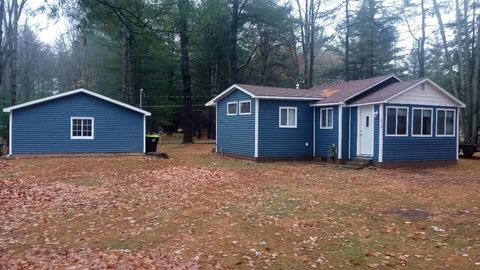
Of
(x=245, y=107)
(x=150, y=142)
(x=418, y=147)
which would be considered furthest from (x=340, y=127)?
(x=150, y=142)

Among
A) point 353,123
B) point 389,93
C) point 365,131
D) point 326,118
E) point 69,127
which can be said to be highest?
point 389,93

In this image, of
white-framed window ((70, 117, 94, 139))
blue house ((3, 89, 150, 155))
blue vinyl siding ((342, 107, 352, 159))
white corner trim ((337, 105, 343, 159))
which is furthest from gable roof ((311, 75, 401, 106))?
white-framed window ((70, 117, 94, 139))

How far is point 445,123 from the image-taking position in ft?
61.5

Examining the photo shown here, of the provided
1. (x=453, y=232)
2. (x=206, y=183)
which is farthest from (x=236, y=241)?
(x=206, y=183)

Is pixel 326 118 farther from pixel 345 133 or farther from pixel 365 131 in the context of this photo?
pixel 365 131

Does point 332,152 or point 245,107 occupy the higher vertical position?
point 245,107

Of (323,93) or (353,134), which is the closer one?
(353,134)

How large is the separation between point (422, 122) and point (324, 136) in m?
4.40

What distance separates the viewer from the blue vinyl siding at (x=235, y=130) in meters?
19.5

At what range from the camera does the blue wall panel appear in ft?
62.2

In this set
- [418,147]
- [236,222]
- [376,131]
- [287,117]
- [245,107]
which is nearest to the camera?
[236,222]

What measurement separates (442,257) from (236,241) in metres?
2.97

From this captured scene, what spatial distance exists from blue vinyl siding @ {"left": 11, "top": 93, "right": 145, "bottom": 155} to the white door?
11.7m

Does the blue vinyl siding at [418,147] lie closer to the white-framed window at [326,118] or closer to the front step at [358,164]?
the front step at [358,164]
